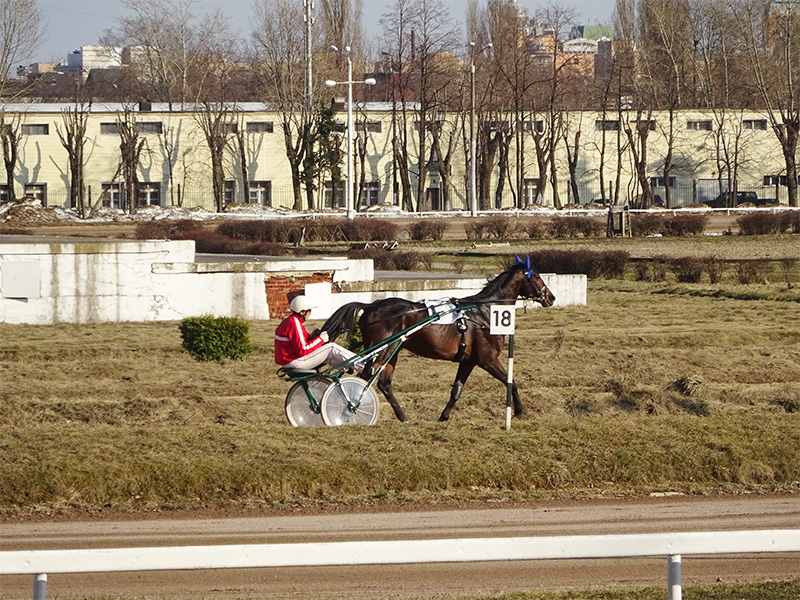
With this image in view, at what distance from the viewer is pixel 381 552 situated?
18.1ft

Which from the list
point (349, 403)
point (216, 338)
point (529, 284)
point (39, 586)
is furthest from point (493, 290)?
point (39, 586)

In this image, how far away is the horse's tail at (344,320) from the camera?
12211 millimetres

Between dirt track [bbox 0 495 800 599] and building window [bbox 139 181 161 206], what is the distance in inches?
2248

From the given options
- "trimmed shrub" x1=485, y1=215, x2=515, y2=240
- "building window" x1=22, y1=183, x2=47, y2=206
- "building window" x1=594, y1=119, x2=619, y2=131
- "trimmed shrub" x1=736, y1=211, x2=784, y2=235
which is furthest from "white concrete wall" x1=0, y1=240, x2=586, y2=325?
"building window" x1=594, y1=119, x2=619, y2=131

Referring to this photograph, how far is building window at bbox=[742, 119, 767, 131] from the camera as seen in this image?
6756cm

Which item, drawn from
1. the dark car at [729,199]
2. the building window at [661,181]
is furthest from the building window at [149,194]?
the dark car at [729,199]

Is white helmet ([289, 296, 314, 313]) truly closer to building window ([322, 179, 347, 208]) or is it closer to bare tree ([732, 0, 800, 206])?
bare tree ([732, 0, 800, 206])

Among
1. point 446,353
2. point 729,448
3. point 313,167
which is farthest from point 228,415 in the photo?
point 313,167

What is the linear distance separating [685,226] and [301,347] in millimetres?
29180

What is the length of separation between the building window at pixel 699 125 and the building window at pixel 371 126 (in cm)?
1687

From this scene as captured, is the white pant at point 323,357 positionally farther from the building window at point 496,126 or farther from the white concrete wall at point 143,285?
the building window at point 496,126

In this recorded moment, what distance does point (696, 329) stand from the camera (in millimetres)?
18797

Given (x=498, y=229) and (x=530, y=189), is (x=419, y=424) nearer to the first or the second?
(x=498, y=229)

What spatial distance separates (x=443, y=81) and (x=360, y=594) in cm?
6550
